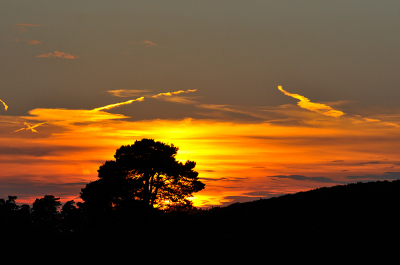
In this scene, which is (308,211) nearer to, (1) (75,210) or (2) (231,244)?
(2) (231,244)

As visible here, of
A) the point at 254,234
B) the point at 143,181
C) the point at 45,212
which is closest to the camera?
the point at 254,234

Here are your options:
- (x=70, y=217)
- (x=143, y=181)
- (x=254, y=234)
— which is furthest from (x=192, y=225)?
(x=70, y=217)

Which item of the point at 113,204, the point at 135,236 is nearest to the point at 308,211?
the point at 135,236

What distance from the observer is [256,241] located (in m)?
32.3

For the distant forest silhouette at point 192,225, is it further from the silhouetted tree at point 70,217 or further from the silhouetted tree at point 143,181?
the silhouetted tree at point 70,217

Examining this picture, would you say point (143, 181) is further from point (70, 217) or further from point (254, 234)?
point (70, 217)

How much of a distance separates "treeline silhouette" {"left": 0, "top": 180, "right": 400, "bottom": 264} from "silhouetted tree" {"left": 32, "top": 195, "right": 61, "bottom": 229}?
30036 mm

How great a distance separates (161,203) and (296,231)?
13.4m

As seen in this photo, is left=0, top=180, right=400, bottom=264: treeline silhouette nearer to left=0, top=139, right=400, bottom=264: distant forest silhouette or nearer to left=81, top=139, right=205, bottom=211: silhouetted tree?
left=0, top=139, right=400, bottom=264: distant forest silhouette

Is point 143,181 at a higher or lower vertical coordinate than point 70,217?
higher

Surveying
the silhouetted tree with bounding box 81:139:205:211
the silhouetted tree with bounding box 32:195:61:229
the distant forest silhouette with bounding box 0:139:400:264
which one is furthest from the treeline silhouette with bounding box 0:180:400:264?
the silhouetted tree with bounding box 32:195:61:229

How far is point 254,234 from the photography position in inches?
1356

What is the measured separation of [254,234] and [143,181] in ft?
41.0

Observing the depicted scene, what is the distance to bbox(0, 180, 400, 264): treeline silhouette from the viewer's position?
2895 centimetres
